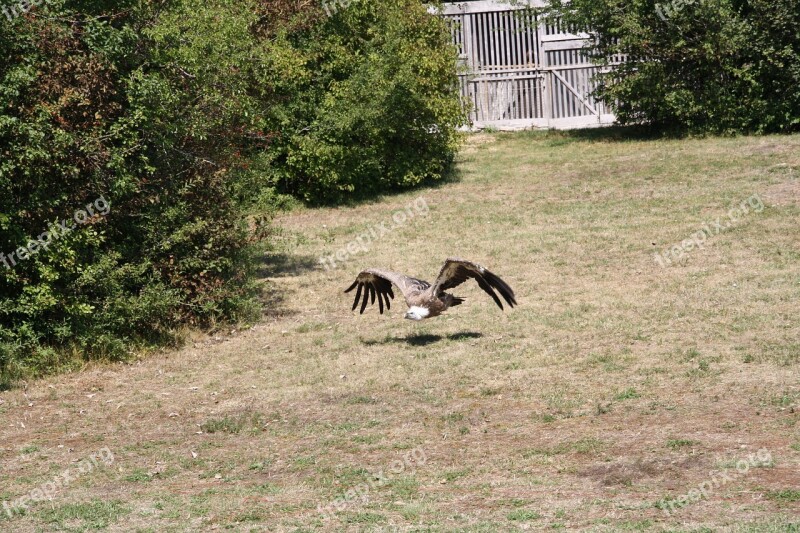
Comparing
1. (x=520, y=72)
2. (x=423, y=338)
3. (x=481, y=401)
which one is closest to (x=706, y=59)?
(x=520, y=72)

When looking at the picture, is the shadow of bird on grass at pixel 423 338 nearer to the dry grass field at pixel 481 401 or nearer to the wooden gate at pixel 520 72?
the dry grass field at pixel 481 401

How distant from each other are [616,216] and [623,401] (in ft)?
26.1

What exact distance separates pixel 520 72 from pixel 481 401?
15848 mm

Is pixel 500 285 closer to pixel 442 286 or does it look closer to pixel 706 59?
pixel 442 286

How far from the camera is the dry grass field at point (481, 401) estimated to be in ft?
25.1

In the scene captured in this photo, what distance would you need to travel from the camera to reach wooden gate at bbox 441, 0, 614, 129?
24.3m

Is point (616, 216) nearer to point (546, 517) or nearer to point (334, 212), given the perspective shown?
point (334, 212)

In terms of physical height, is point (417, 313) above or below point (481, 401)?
above

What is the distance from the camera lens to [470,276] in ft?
36.3

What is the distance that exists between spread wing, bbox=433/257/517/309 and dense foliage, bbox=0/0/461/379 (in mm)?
3156

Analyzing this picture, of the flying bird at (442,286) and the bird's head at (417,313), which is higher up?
the flying bird at (442,286)

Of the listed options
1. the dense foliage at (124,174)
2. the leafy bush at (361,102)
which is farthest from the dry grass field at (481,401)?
the leafy bush at (361,102)

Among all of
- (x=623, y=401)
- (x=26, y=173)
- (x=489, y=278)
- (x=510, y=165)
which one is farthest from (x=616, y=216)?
(x=26, y=173)

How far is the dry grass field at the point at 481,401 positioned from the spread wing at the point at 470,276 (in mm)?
753
